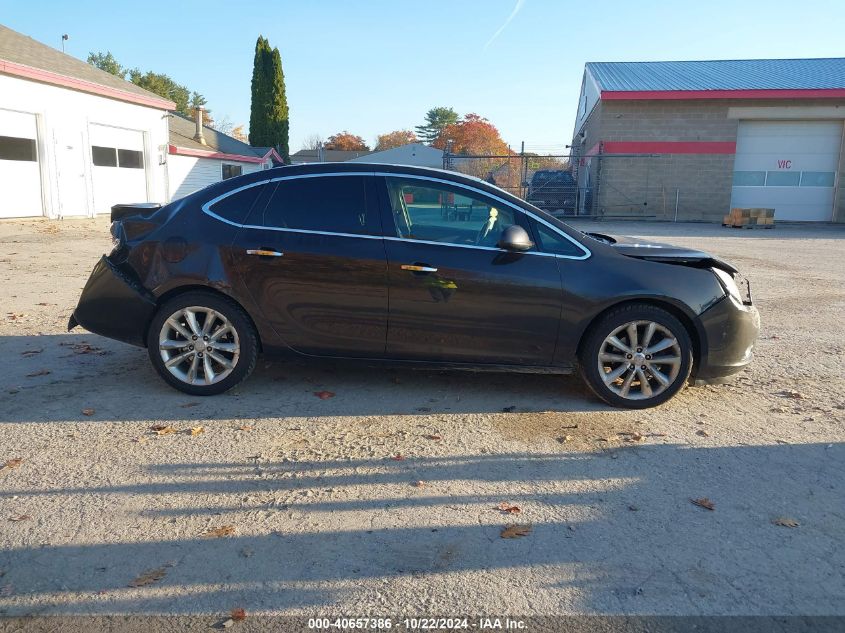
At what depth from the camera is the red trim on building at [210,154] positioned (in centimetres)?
2879

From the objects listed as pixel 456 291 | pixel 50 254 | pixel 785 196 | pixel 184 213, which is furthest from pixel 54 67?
pixel 785 196

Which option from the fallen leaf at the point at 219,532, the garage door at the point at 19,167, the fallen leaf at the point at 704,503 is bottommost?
the fallen leaf at the point at 219,532

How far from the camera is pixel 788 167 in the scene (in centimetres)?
2822

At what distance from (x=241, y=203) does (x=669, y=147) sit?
27.0 meters

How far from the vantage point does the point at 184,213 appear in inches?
196

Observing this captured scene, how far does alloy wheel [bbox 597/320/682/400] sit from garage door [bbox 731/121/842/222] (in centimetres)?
2695

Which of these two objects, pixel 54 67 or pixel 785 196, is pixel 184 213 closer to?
pixel 54 67

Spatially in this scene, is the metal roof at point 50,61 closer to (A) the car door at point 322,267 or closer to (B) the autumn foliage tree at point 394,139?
(A) the car door at point 322,267

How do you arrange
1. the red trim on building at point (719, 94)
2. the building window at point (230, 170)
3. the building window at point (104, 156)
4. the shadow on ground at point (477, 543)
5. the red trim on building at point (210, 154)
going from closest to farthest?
the shadow on ground at point (477, 543) < the building window at point (104, 156) < the red trim on building at point (719, 94) < the red trim on building at point (210, 154) < the building window at point (230, 170)

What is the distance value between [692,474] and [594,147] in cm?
2920

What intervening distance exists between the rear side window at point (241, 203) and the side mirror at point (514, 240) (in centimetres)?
180

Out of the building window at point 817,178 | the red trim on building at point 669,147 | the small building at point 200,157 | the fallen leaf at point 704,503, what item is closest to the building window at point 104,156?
the small building at point 200,157

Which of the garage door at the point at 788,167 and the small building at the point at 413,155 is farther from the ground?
the small building at the point at 413,155

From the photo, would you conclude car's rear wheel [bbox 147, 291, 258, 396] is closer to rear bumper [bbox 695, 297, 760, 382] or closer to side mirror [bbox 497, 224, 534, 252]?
side mirror [bbox 497, 224, 534, 252]
